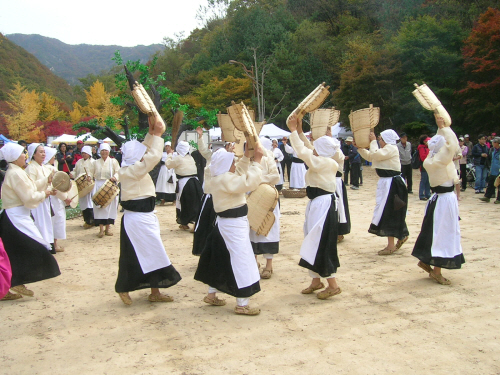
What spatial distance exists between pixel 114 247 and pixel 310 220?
14.0 ft

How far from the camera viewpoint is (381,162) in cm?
735

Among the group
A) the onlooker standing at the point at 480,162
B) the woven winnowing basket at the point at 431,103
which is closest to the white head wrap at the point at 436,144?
the woven winnowing basket at the point at 431,103

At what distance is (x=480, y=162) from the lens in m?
13.7

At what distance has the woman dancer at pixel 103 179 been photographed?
9016 mm

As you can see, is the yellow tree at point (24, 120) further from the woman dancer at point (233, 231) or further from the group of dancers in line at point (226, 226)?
the woman dancer at point (233, 231)

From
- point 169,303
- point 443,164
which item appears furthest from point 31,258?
point 443,164

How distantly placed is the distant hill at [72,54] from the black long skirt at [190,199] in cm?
16104

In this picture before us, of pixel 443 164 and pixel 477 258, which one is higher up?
pixel 443 164

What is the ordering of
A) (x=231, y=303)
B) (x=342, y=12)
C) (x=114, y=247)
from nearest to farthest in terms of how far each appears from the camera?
(x=231, y=303), (x=114, y=247), (x=342, y=12)

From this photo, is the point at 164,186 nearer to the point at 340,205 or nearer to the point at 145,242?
the point at 340,205

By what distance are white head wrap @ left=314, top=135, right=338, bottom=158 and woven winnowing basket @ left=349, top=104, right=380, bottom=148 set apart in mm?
1458

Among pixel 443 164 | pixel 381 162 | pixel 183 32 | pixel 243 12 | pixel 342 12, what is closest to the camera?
pixel 443 164

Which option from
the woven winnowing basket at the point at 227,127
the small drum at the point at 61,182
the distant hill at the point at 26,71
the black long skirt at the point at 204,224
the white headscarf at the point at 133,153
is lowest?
the black long skirt at the point at 204,224

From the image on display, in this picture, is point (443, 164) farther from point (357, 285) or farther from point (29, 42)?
point (29, 42)
